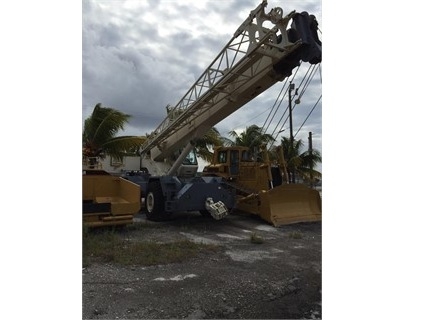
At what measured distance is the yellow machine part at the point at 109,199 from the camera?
5.44 m

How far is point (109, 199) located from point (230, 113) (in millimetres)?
3016

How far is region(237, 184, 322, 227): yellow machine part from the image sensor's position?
7.00 metres

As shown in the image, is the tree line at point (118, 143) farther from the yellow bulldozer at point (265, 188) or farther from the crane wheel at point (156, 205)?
the crane wheel at point (156, 205)

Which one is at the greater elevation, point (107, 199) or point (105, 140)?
point (105, 140)

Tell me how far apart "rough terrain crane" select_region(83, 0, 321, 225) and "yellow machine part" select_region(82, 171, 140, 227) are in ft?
3.21

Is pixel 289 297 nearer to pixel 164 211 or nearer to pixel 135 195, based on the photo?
pixel 135 195

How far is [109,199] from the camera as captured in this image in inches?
238

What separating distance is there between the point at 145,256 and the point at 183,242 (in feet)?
2.91

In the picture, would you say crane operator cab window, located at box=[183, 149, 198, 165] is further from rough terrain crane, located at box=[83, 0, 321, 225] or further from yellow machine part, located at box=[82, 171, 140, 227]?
yellow machine part, located at box=[82, 171, 140, 227]

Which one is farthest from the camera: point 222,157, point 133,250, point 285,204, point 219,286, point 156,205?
point 222,157

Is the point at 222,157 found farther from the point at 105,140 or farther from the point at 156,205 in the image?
the point at 105,140

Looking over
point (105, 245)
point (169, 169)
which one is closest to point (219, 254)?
point (105, 245)

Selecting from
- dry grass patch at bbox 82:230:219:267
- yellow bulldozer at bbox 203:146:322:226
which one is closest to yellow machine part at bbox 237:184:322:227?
yellow bulldozer at bbox 203:146:322:226

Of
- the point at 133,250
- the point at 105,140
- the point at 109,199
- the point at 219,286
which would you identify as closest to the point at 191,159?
the point at 105,140
